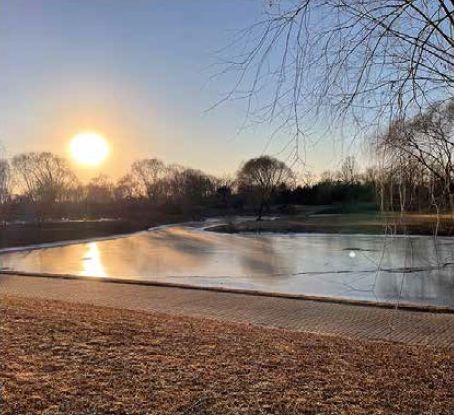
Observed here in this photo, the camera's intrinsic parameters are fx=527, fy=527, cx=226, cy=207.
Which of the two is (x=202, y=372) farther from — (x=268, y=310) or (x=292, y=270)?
(x=292, y=270)

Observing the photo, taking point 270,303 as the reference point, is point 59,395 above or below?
above

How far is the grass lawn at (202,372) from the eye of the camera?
12.3ft

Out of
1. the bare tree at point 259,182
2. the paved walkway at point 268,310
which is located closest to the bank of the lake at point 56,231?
the bare tree at point 259,182

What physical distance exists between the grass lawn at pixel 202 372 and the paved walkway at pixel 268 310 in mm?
1890

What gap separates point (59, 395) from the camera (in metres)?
3.82

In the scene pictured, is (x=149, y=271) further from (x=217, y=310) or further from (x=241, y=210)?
(x=241, y=210)

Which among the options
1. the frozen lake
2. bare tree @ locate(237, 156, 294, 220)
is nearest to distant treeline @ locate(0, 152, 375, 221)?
bare tree @ locate(237, 156, 294, 220)

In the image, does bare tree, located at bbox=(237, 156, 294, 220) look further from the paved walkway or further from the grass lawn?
the grass lawn

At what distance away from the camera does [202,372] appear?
459 centimetres

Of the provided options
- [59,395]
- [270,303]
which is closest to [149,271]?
[270,303]

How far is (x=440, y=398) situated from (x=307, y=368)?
123 cm

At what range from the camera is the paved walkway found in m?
A: 8.51

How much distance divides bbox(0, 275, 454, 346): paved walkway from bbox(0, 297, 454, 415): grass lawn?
1890 mm

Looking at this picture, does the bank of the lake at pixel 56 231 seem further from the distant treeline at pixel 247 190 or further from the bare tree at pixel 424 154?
the bare tree at pixel 424 154
